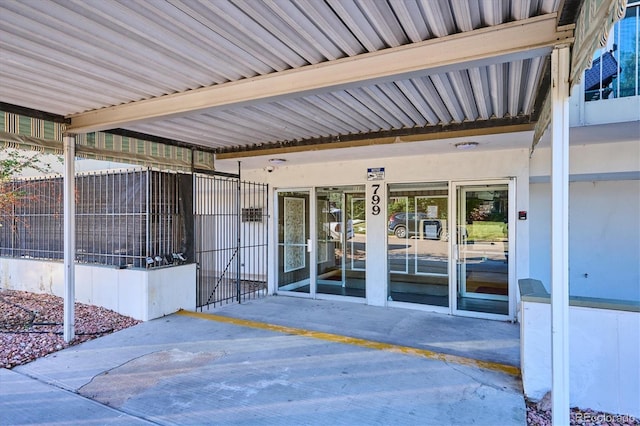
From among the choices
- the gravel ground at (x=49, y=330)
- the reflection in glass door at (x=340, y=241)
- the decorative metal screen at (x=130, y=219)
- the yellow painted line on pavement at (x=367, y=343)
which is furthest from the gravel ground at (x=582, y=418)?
the decorative metal screen at (x=130, y=219)

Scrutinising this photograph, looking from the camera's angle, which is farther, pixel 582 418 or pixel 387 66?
pixel 582 418

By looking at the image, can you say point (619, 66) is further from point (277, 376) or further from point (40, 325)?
point (40, 325)

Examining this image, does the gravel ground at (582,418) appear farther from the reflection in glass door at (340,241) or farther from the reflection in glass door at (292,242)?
the reflection in glass door at (292,242)

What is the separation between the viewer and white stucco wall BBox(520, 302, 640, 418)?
295cm

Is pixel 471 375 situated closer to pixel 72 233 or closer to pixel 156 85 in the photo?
pixel 156 85

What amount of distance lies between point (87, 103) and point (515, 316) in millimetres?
6265

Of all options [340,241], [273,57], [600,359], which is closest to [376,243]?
[340,241]

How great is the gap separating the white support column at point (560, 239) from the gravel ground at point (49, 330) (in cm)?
71

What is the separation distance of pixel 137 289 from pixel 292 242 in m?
3.08

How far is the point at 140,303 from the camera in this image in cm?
549

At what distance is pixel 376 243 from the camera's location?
6.61 m

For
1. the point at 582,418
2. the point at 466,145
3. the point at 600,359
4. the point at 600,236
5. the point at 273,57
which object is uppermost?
the point at 273,57

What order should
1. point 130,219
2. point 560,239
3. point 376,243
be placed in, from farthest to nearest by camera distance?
point 376,243 → point 130,219 → point 560,239

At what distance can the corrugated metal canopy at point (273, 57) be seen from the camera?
232 centimetres
